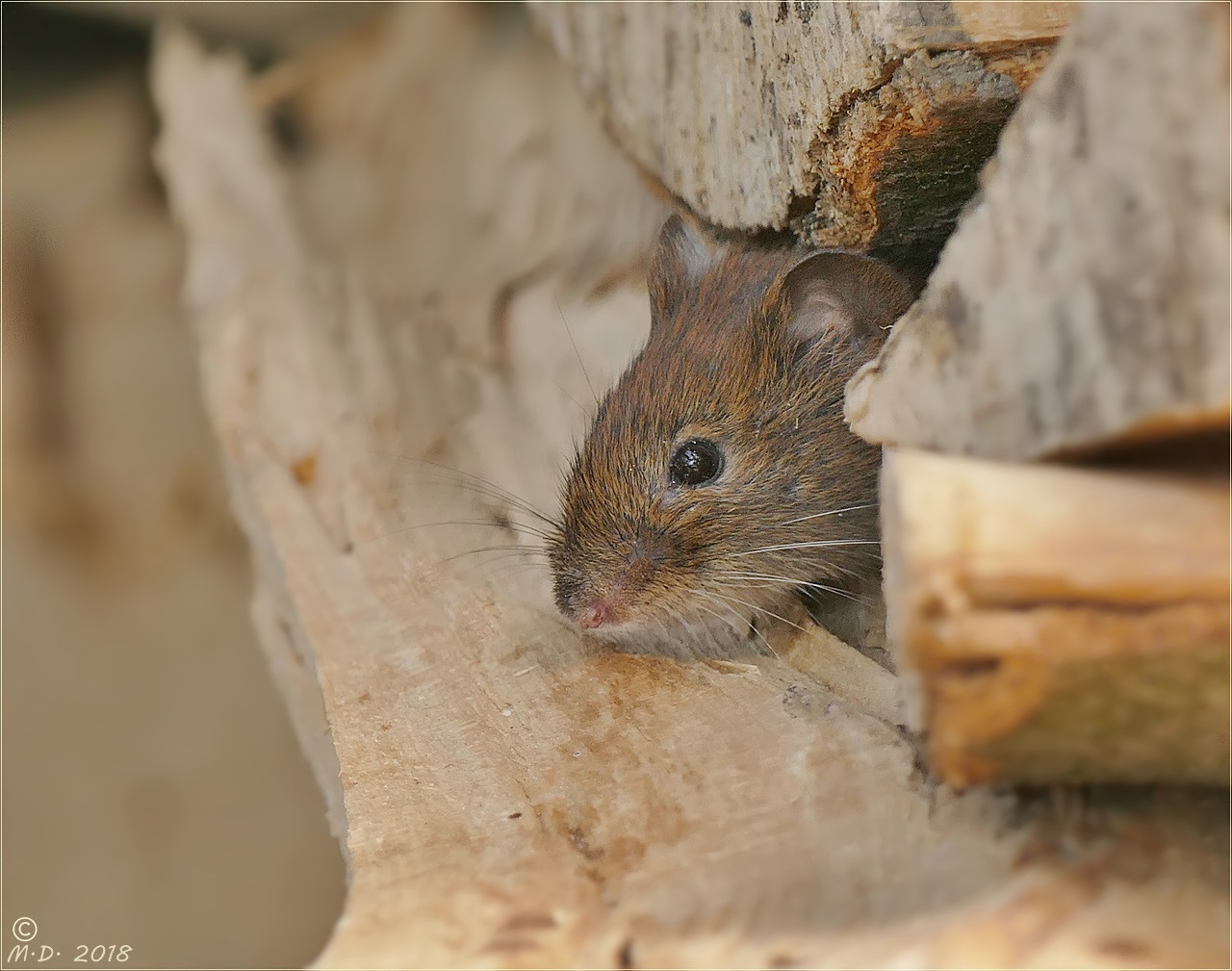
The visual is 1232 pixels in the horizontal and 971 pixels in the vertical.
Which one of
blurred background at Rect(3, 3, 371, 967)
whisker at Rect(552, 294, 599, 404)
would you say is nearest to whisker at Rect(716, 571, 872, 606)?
whisker at Rect(552, 294, 599, 404)

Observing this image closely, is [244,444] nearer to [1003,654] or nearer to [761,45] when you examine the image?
[761,45]

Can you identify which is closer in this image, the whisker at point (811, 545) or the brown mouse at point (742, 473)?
the whisker at point (811, 545)

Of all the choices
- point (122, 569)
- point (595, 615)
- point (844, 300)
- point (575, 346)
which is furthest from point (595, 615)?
point (122, 569)

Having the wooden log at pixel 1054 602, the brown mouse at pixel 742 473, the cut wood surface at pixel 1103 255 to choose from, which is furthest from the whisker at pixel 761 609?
the wooden log at pixel 1054 602

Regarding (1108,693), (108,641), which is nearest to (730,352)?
(1108,693)

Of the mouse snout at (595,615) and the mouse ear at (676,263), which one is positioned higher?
the mouse ear at (676,263)

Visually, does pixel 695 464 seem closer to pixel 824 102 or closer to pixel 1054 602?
pixel 824 102

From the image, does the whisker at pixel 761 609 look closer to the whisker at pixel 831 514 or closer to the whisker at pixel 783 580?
the whisker at pixel 783 580
